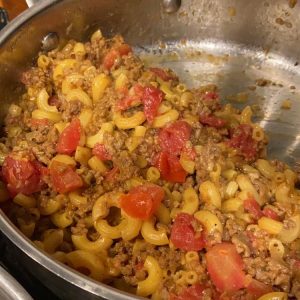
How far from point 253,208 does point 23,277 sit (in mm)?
694

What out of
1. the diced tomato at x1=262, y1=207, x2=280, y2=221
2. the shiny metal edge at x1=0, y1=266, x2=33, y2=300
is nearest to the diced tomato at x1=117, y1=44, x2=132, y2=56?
the diced tomato at x1=262, y1=207, x2=280, y2=221

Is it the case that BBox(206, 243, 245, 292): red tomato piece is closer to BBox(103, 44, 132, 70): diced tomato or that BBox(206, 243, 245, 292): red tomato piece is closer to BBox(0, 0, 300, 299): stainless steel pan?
BBox(0, 0, 300, 299): stainless steel pan

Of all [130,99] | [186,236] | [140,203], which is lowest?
[186,236]

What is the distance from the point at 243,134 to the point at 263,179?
0.19 m

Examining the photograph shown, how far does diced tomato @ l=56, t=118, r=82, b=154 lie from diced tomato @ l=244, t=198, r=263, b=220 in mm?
551

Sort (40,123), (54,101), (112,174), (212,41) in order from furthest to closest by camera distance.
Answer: (212,41) < (54,101) < (40,123) < (112,174)

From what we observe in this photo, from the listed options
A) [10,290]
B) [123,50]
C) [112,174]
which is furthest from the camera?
[123,50]

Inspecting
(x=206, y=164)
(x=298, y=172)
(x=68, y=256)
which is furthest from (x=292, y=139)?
(x=68, y=256)

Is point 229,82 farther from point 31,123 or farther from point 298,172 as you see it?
point 31,123

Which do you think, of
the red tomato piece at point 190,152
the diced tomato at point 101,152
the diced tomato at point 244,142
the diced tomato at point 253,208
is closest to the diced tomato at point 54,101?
the diced tomato at point 101,152

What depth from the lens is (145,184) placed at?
163 centimetres

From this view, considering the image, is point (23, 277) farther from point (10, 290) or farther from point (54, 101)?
point (54, 101)

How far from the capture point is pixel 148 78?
194 cm

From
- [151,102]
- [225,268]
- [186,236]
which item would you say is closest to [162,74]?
[151,102]
